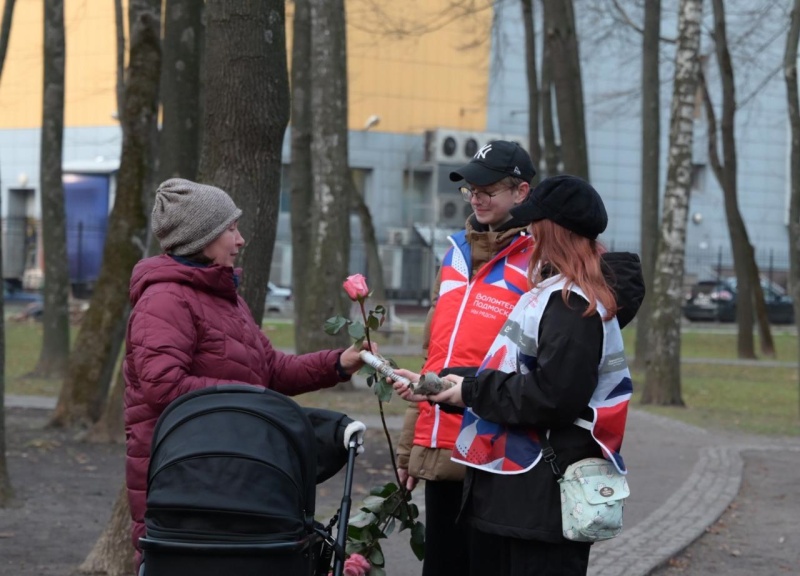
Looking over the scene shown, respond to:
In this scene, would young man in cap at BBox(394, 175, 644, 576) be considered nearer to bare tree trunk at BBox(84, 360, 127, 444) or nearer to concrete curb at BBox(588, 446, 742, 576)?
concrete curb at BBox(588, 446, 742, 576)

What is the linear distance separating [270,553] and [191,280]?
3.66ft

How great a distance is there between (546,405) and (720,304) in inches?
1772

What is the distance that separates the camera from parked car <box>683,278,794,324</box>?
4734 centimetres

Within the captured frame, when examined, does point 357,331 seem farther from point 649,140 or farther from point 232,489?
point 649,140

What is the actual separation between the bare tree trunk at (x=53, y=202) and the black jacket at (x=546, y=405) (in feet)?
49.1

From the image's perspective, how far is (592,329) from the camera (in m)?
3.86

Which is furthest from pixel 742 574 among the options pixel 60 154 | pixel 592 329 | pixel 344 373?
pixel 60 154

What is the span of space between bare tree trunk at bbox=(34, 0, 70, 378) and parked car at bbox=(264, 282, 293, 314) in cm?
2391

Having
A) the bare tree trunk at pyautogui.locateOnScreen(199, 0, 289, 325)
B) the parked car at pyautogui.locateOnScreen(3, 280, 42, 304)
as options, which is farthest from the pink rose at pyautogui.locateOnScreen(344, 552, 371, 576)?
the parked car at pyautogui.locateOnScreen(3, 280, 42, 304)

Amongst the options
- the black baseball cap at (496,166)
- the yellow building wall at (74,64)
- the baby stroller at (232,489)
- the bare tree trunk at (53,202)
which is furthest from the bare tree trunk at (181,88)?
the yellow building wall at (74,64)

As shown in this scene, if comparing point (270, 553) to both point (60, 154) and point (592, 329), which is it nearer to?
point (592, 329)

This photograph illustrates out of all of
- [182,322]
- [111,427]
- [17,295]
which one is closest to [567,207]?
[182,322]

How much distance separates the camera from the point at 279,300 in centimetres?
4506

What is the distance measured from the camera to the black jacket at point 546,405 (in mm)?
3830
